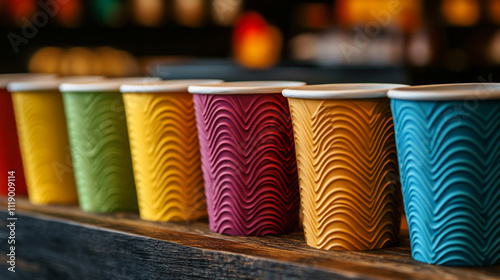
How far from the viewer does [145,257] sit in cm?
110

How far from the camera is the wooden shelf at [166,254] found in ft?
2.85

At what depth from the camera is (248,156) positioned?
1036 millimetres

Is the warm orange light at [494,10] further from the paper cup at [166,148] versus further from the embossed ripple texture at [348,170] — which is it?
the embossed ripple texture at [348,170]

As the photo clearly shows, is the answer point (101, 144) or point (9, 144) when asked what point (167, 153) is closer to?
point (101, 144)

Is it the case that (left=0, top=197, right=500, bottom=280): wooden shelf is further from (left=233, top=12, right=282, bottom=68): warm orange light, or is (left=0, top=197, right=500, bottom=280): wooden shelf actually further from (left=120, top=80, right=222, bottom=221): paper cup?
(left=233, top=12, right=282, bottom=68): warm orange light

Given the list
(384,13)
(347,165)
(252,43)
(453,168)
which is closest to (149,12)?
(252,43)

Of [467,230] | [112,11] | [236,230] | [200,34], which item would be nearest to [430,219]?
[467,230]

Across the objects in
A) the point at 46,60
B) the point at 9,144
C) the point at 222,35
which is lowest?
the point at 9,144

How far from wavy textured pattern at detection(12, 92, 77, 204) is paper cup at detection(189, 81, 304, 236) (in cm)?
46

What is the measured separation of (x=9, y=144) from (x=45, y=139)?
0.58 feet

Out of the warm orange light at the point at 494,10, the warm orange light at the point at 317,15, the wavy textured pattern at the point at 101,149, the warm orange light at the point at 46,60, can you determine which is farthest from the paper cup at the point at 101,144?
the warm orange light at the point at 317,15

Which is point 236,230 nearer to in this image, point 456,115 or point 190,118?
point 190,118

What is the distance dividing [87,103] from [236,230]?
16.3 inches

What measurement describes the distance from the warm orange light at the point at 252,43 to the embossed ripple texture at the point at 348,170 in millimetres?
5727
